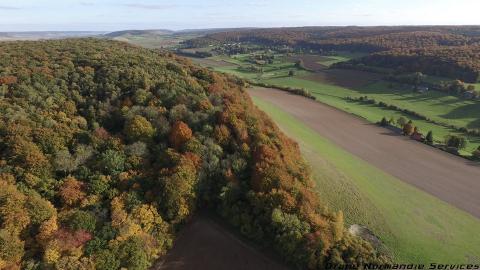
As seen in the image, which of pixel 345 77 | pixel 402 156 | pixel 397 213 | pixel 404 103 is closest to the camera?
pixel 397 213

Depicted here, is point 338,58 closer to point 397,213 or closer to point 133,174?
point 397,213

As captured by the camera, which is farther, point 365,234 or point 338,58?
point 338,58

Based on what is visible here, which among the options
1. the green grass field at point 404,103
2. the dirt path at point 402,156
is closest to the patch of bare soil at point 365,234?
the dirt path at point 402,156

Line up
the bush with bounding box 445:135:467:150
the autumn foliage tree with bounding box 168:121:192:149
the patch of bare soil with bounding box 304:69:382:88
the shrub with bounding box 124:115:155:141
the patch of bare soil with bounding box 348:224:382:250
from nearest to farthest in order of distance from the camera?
the patch of bare soil with bounding box 348:224:382:250
the autumn foliage tree with bounding box 168:121:192:149
the shrub with bounding box 124:115:155:141
the bush with bounding box 445:135:467:150
the patch of bare soil with bounding box 304:69:382:88

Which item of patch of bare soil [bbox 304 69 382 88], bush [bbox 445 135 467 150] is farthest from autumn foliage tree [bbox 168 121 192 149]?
patch of bare soil [bbox 304 69 382 88]

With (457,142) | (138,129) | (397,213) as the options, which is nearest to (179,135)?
(138,129)

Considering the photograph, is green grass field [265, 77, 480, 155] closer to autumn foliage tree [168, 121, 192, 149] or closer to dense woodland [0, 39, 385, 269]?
dense woodland [0, 39, 385, 269]

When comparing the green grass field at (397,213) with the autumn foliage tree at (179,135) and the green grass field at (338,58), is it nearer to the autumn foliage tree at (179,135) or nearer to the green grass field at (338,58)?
the autumn foliage tree at (179,135)
